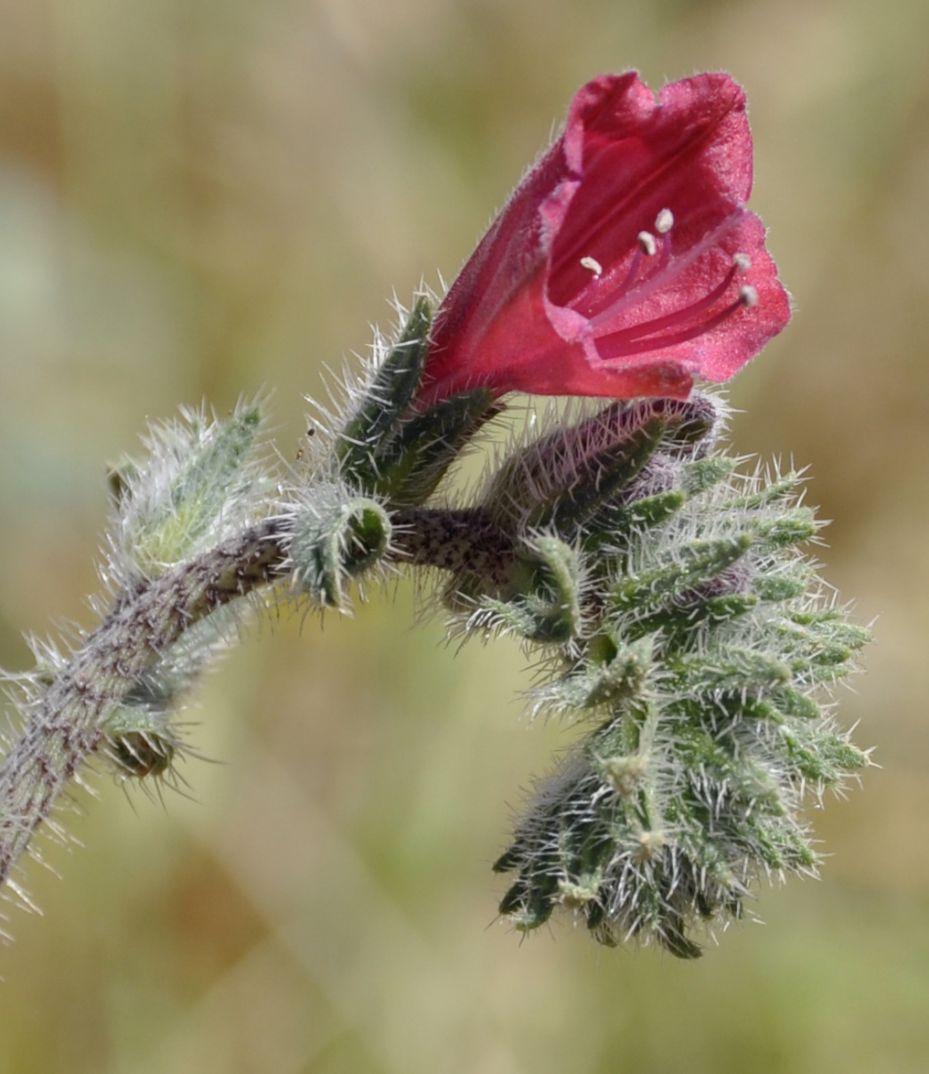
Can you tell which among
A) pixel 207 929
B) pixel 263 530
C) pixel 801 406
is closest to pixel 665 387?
pixel 263 530

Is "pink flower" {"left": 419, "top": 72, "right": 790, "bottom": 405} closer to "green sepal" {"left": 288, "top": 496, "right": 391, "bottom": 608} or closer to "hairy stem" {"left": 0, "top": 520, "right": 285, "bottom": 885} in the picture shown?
"green sepal" {"left": 288, "top": 496, "right": 391, "bottom": 608}

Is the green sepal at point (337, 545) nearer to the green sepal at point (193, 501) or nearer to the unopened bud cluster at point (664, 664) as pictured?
the unopened bud cluster at point (664, 664)

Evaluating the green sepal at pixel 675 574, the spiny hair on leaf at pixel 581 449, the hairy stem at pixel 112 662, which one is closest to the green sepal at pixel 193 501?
the hairy stem at pixel 112 662

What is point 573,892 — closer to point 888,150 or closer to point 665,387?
point 665,387

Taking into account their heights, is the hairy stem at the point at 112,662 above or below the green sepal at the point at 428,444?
below

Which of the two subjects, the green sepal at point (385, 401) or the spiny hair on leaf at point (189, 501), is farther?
the spiny hair on leaf at point (189, 501)

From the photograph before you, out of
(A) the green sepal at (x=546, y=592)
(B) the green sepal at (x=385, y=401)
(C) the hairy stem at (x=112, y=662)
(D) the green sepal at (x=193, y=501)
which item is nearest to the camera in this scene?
(A) the green sepal at (x=546, y=592)

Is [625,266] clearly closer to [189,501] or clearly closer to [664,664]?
[664,664]
